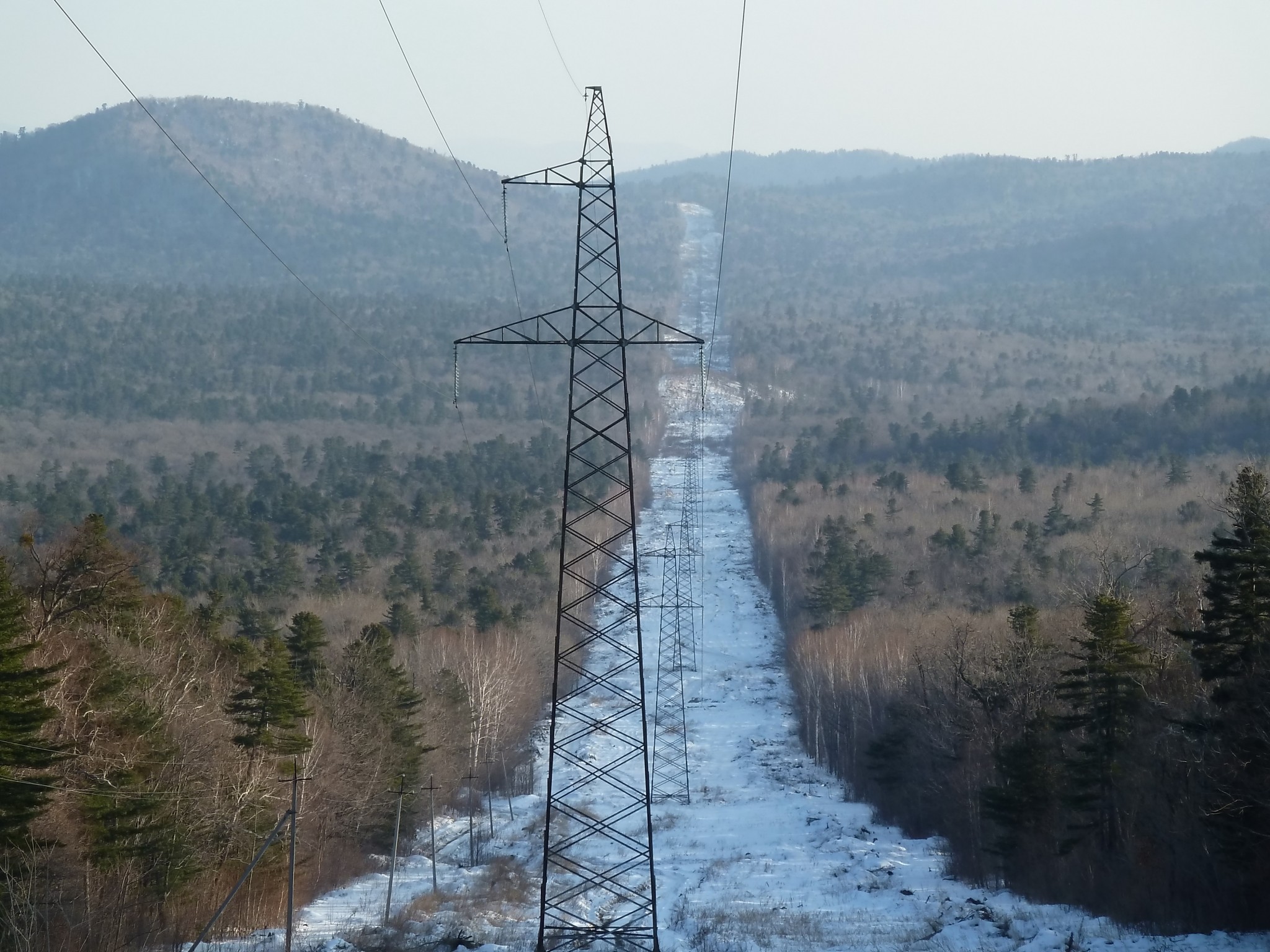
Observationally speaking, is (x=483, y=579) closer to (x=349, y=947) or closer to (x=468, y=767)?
(x=468, y=767)

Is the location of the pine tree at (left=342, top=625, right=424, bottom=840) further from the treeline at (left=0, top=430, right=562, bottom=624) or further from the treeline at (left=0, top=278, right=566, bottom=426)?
the treeline at (left=0, top=278, right=566, bottom=426)

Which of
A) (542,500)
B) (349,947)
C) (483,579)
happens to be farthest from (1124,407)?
(349,947)

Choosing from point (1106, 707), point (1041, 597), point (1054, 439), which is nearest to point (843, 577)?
point (1041, 597)

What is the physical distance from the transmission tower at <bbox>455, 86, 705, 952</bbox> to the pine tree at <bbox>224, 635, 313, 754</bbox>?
5.66 m

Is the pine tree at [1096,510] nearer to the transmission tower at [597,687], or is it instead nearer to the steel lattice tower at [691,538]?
the steel lattice tower at [691,538]

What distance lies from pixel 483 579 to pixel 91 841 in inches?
1419

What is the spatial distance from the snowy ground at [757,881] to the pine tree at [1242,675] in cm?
231

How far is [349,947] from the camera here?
784 inches

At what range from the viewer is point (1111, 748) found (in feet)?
80.3

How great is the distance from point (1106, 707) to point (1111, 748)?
89 centimetres

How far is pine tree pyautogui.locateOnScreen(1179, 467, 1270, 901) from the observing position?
18.7 metres

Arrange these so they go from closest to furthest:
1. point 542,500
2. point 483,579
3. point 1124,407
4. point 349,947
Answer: point 349,947 < point 483,579 < point 542,500 < point 1124,407

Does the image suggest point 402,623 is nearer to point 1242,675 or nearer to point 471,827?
point 471,827

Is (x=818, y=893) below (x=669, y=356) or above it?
below
